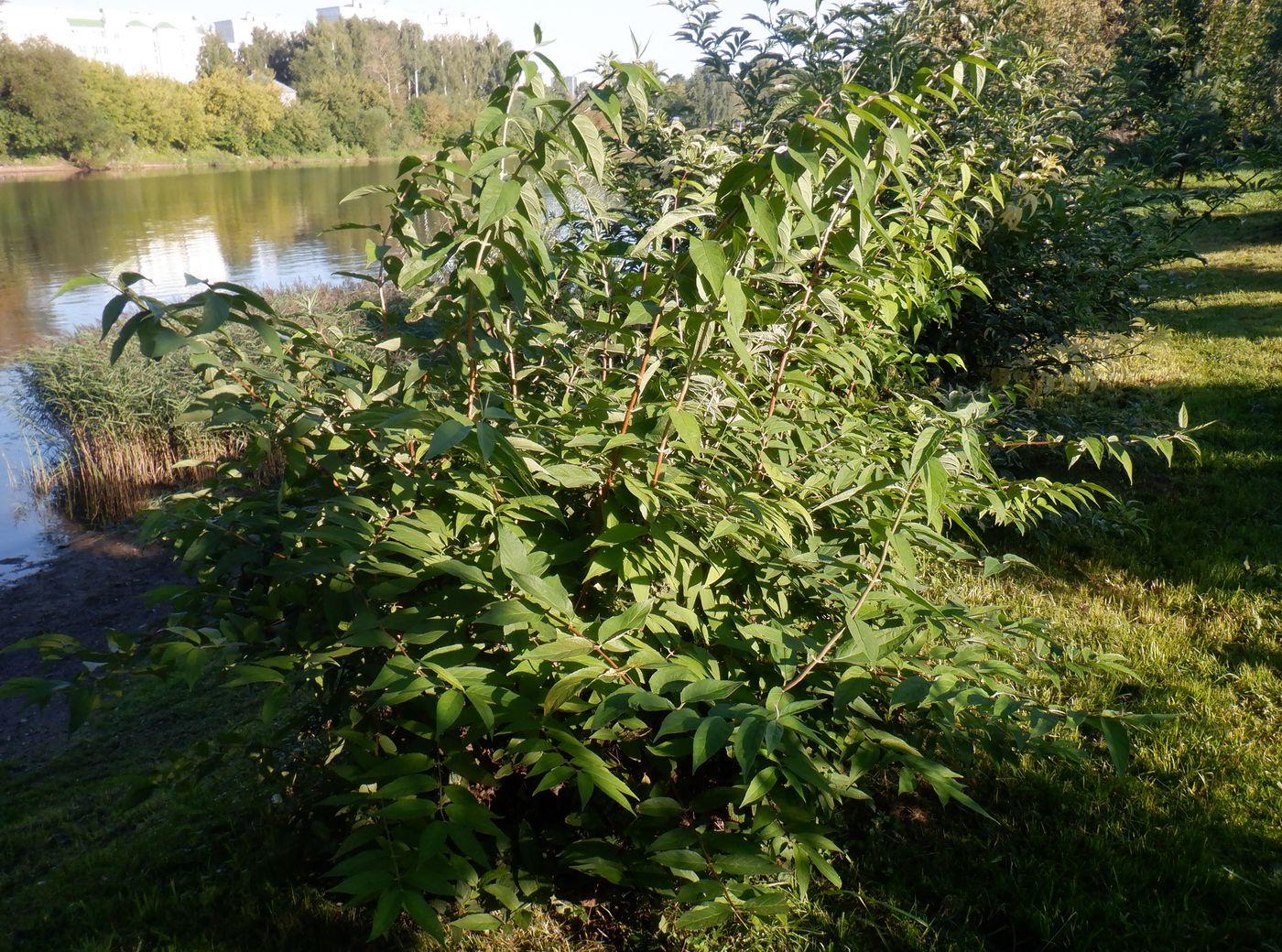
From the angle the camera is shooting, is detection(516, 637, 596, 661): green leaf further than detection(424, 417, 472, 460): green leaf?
Yes

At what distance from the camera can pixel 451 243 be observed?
184cm

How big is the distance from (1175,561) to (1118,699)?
1447 millimetres

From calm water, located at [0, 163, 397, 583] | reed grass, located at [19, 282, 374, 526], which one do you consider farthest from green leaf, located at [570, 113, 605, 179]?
reed grass, located at [19, 282, 374, 526]

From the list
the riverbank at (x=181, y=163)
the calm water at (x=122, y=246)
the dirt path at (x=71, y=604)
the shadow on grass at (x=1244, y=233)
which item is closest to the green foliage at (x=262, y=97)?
the riverbank at (x=181, y=163)

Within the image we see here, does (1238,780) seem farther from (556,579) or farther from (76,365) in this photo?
(76,365)

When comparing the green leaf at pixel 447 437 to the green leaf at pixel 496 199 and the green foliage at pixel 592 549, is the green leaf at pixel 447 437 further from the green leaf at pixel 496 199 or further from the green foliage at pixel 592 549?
the green leaf at pixel 496 199

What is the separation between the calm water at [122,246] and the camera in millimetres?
10859

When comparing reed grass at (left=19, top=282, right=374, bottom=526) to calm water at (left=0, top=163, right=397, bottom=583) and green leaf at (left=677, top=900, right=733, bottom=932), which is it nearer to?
calm water at (left=0, top=163, right=397, bottom=583)

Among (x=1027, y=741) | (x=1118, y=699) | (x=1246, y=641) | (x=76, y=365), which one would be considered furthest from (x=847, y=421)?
(x=76, y=365)

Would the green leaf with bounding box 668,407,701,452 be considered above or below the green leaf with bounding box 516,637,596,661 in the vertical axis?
above

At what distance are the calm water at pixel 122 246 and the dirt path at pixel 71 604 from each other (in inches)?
27.4

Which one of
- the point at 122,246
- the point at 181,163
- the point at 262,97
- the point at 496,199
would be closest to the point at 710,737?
the point at 496,199

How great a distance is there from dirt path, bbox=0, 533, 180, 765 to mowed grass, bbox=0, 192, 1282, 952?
0.87m

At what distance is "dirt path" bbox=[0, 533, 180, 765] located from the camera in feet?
16.9
